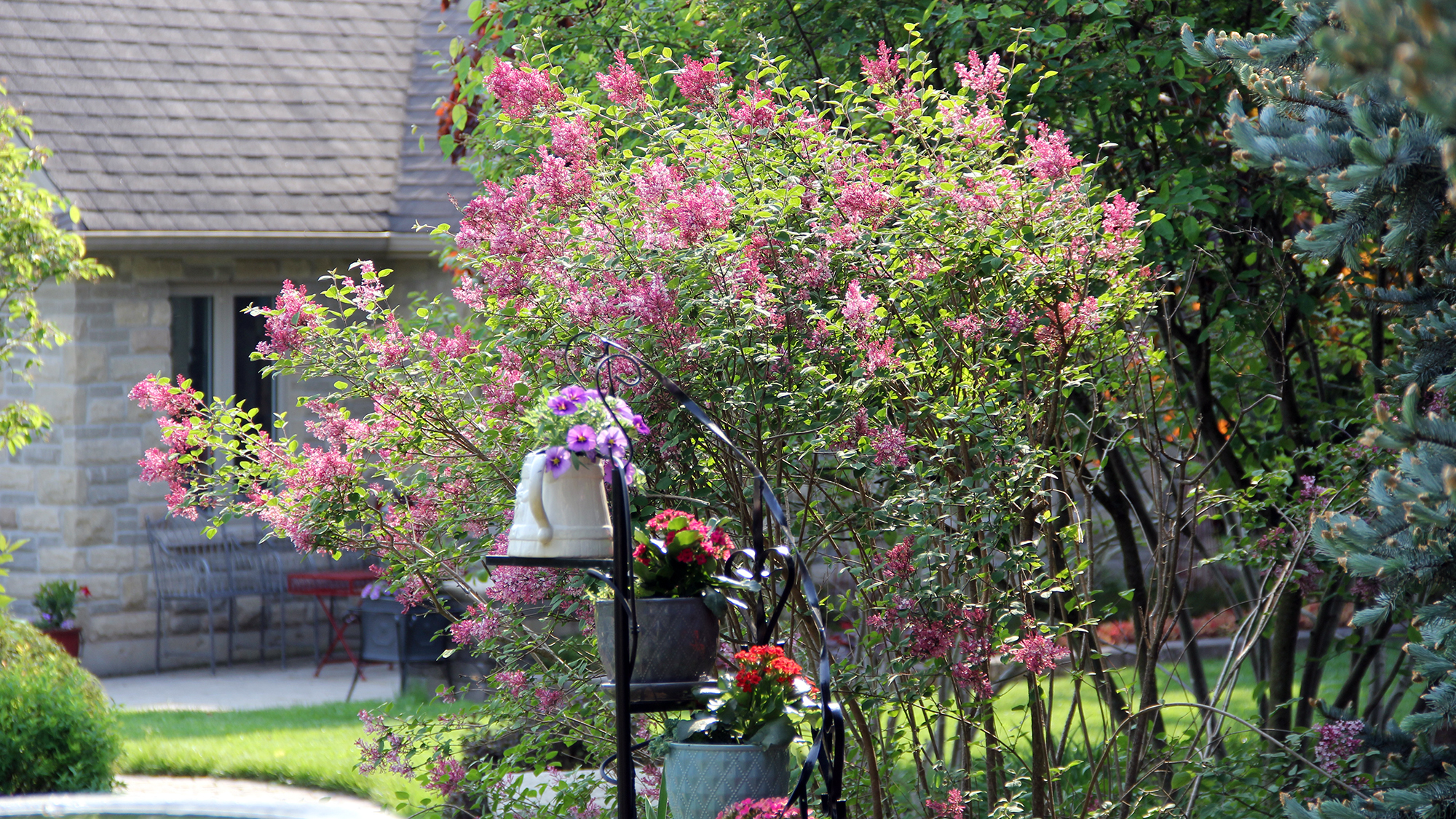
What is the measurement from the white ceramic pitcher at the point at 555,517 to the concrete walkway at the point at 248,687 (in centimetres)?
645

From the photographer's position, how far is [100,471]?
9.79 meters

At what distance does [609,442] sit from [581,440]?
0.06 meters

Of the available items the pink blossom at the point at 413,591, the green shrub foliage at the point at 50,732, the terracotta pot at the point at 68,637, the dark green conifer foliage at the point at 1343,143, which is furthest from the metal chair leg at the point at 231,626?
the dark green conifer foliage at the point at 1343,143

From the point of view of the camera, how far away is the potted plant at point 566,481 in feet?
8.42

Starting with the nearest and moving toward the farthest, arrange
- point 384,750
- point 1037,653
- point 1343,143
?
point 1343,143 < point 1037,653 < point 384,750

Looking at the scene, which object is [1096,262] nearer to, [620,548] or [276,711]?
[620,548]

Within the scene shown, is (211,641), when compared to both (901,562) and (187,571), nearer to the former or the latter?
(187,571)

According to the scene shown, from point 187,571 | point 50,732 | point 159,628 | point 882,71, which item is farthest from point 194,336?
point 882,71

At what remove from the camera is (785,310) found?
3416mm

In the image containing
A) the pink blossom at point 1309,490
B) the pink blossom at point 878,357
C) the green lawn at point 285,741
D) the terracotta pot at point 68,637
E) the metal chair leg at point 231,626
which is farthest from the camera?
the metal chair leg at point 231,626

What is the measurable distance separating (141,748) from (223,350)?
4.07m

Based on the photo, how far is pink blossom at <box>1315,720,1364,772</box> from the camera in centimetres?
370

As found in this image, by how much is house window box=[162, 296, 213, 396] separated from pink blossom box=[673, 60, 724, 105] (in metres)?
7.71

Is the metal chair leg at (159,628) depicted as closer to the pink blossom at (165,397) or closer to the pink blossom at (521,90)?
the pink blossom at (165,397)
